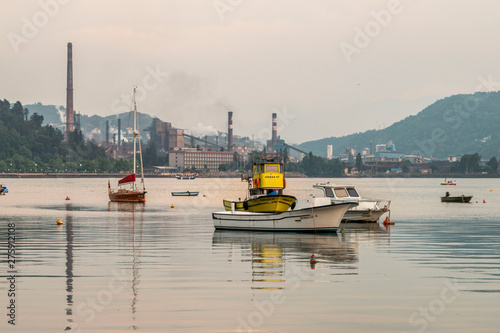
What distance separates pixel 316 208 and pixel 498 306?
2932 centimetres

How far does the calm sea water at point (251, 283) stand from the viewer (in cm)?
2427

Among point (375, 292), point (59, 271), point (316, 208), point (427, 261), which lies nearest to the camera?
point (375, 292)

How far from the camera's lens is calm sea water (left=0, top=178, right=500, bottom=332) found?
2427 cm

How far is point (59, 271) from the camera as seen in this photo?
118 ft

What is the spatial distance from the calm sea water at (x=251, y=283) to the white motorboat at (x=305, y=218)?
940 millimetres

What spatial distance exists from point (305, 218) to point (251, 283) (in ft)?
79.5

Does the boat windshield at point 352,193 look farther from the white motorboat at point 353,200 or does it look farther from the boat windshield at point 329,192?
the boat windshield at point 329,192

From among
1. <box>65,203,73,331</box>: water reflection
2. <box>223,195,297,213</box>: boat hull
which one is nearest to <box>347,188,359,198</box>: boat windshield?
<box>223,195,297,213</box>: boat hull

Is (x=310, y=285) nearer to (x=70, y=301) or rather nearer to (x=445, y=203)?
(x=70, y=301)

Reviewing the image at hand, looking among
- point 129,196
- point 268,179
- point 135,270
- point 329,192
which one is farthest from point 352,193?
point 129,196

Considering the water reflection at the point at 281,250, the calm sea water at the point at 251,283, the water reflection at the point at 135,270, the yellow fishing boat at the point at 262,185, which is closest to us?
the calm sea water at the point at 251,283

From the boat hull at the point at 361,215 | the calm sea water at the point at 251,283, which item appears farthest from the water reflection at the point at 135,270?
the boat hull at the point at 361,215

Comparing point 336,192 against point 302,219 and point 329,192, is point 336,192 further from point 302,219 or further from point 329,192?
point 302,219

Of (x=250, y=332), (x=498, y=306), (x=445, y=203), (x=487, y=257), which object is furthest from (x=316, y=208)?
(x=445, y=203)
